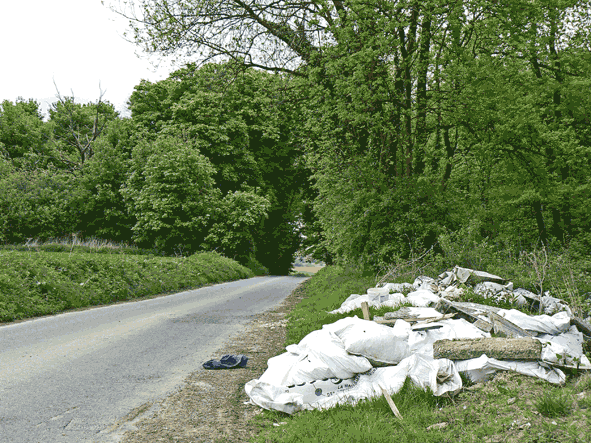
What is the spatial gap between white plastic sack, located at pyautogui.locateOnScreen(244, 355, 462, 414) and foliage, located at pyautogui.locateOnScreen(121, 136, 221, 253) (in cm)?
2345

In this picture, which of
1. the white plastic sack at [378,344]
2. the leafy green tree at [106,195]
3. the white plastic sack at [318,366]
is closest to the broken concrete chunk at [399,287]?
the white plastic sack at [378,344]

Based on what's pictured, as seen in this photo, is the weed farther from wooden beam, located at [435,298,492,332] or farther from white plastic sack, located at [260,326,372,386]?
wooden beam, located at [435,298,492,332]

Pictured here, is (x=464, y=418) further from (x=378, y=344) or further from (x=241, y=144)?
(x=241, y=144)

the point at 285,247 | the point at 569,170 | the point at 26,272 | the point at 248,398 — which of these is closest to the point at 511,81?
the point at 569,170

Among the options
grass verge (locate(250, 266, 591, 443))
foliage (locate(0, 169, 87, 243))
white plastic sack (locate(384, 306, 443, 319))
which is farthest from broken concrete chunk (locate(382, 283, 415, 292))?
foliage (locate(0, 169, 87, 243))

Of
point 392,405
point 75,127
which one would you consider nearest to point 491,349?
point 392,405

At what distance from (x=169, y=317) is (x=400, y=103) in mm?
7949

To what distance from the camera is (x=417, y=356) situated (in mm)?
4434

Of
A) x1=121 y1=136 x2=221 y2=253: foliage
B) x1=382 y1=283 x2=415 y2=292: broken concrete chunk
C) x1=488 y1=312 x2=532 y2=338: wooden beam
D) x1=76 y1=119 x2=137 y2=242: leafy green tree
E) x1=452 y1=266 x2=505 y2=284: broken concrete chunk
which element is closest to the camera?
x1=488 y1=312 x2=532 y2=338: wooden beam

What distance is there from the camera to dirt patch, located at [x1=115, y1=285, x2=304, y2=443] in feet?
12.2

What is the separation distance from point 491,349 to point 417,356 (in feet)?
2.33

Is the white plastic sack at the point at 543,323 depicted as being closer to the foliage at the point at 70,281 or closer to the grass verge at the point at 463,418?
the grass verge at the point at 463,418

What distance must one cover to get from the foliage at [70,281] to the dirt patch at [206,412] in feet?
18.3

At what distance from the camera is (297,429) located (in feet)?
11.8
